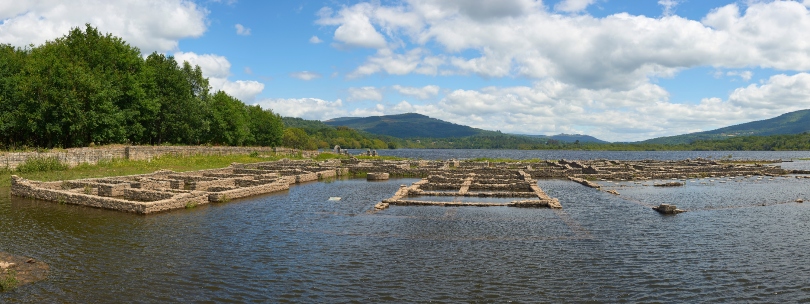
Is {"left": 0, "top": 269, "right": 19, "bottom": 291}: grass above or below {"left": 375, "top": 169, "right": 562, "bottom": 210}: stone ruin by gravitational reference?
below

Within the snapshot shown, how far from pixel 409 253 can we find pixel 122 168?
37.9 meters

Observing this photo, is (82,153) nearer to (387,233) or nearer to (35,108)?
(35,108)

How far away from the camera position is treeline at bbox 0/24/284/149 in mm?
45938

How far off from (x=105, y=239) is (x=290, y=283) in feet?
31.5

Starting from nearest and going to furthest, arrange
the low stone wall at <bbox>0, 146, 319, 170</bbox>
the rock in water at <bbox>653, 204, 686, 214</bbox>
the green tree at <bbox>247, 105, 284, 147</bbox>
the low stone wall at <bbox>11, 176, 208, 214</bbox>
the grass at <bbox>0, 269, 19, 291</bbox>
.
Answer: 1. the grass at <bbox>0, 269, 19, 291</bbox>
2. the low stone wall at <bbox>11, 176, 208, 214</bbox>
3. the rock in water at <bbox>653, 204, 686, 214</bbox>
4. the low stone wall at <bbox>0, 146, 319, 170</bbox>
5. the green tree at <bbox>247, 105, 284, 147</bbox>

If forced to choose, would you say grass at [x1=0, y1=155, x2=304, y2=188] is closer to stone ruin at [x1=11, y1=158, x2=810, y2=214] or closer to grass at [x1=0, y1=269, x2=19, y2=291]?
stone ruin at [x1=11, y1=158, x2=810, y2=214]

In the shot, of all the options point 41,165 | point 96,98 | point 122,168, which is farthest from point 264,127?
point 41,165

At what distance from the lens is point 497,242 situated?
61.9ft

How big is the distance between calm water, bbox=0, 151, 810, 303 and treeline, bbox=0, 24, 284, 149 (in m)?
24.9

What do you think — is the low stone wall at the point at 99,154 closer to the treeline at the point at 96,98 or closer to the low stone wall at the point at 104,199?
the treeline at the point at 96,98

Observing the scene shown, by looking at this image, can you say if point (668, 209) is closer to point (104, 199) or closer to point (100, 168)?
point (104, 199)

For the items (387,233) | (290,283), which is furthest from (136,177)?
(290,283)

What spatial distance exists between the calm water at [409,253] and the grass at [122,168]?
35.9ft

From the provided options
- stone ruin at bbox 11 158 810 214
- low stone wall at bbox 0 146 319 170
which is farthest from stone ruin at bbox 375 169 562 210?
low stone wall at bbox 0 146 319 170
